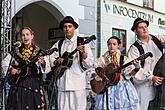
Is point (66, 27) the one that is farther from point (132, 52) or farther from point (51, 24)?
point (51, 24)

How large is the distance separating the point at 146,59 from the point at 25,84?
1.41 meters

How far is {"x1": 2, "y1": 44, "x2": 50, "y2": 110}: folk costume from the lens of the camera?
4887 mm

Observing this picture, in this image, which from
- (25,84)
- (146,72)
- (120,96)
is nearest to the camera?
(146,72)

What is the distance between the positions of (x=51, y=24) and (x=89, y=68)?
5.88 meters

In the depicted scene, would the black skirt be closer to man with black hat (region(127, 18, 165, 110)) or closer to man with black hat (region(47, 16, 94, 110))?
man with black hat (region(47, 16, 94, 110))

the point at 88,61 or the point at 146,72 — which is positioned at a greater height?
the point at 88,61

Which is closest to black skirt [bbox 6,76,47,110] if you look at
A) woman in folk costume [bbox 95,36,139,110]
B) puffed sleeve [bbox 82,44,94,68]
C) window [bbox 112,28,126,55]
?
puffed sleeve [bbox 82,44,94,68]

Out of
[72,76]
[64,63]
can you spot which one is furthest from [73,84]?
[64,63]

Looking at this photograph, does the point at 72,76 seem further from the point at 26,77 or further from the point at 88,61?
the point at 26,77

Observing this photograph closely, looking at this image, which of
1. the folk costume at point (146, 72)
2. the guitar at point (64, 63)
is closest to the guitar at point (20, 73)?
the guitar at point (64, 63)

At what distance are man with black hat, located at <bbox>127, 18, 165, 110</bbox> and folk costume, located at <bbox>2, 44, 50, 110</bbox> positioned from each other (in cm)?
104

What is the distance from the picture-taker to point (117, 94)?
507 centimetres

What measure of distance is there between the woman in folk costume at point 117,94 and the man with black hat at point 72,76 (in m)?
0.27

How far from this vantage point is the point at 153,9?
42.0 feet
